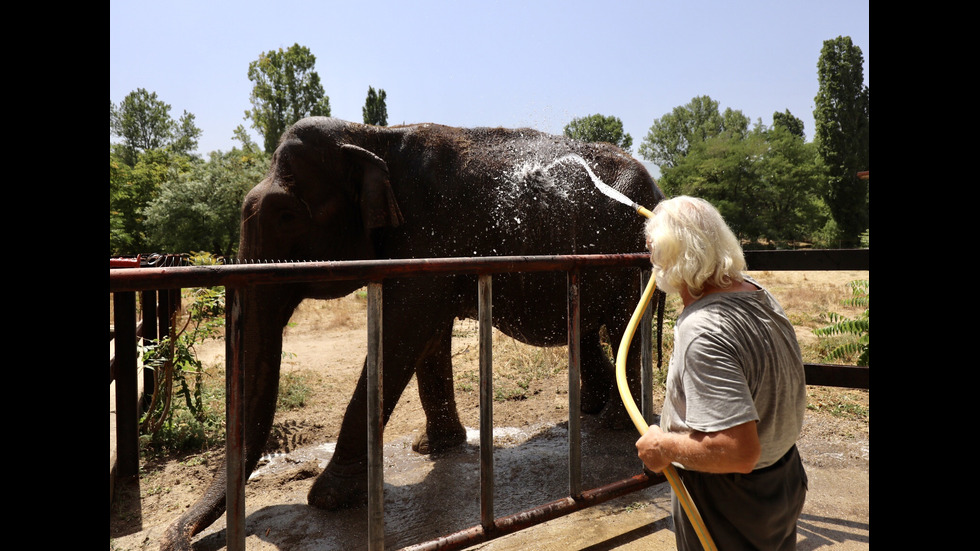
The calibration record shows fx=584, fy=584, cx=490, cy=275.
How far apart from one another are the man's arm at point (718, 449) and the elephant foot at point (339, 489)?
102 inches

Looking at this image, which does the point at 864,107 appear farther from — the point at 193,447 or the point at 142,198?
the point at 142,198

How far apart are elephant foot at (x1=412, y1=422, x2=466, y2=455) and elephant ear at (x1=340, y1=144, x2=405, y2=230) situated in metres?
1.84

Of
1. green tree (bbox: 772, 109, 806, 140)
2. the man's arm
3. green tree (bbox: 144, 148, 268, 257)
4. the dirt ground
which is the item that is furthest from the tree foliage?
the man's arm

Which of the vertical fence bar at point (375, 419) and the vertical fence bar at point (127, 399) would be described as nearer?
the vertical fence bar at point (375, 419)

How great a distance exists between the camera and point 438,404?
502 centimetres

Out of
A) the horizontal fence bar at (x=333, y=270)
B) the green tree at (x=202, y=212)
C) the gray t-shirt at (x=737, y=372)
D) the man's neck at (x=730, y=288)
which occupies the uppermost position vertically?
the green tree at (x=202, y=212)

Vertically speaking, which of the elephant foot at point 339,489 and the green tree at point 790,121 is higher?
the green tree at point 790,121

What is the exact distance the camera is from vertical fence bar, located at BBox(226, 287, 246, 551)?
191 cm

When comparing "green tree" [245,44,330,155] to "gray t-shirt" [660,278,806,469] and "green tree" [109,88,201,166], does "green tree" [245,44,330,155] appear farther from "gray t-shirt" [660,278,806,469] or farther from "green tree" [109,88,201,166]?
"gray t-shirt" [660,278,806,469]

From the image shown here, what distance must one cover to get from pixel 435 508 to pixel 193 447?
2.38 m

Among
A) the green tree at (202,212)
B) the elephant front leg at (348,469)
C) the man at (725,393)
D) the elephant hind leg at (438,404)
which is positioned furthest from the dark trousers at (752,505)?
the green tree at (202,212)

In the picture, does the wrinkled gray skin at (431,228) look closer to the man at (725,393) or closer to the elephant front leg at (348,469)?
the elephant front leg at (348,469)

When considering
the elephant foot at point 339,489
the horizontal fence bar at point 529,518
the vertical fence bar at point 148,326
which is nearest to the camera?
the horizontal fence bar at point 529,518

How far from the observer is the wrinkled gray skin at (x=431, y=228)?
407cm
